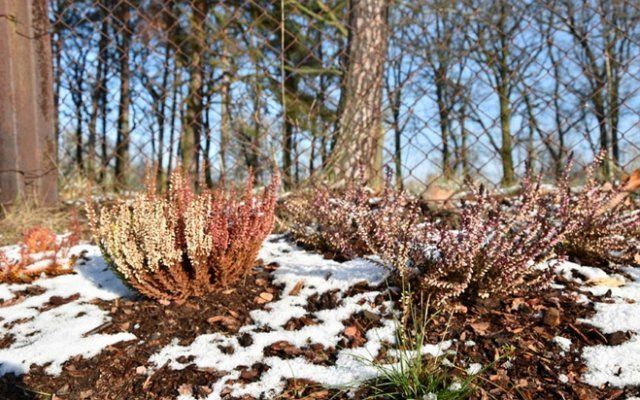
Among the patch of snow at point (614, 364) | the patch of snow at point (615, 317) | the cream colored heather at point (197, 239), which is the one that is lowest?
the patch of snow at point (614, 364)

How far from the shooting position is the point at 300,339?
1.66 meters

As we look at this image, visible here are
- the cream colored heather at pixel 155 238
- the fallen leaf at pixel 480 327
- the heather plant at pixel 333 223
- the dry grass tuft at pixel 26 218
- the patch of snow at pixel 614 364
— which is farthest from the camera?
the dry grass tuft at pixel 26 218

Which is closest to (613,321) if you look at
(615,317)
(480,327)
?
(615,317)

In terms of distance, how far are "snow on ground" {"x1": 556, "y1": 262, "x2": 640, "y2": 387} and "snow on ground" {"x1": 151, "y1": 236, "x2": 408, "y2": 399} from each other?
0.44 m

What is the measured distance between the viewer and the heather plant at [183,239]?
1.89 meters

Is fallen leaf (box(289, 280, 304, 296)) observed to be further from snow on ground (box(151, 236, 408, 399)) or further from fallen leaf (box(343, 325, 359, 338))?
fallen leaf (box(343, 325, 359, 338))

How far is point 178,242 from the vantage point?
6.48ft

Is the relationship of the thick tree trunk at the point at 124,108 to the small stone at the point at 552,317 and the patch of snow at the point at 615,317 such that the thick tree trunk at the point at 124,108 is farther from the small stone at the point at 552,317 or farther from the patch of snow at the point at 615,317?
the patch of snow at the point at 615,317

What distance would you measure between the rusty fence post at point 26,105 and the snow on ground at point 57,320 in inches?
42.7

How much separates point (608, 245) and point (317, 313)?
1249mm

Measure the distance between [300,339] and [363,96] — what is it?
7.79 ft

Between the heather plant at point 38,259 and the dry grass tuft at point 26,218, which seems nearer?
the heather plant at point 38,259

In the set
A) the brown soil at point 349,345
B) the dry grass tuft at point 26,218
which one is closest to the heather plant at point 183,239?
the brown soil at point 349,345

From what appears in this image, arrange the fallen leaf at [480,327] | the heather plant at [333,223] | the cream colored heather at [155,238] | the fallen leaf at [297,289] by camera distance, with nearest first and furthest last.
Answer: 1. the fallen leaf at [480,327]
2. the cream colored heather at [155,238]
3. the fallen leaf at [297,289]
4. the heather plant at [333,223]
